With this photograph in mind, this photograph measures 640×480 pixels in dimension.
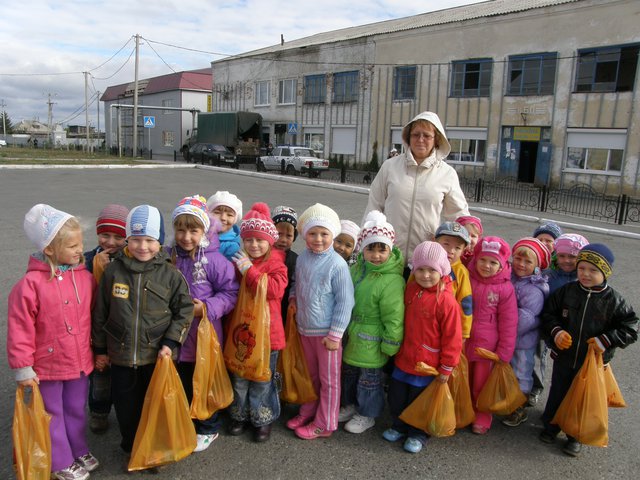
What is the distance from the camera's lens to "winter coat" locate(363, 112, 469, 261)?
3578 mm

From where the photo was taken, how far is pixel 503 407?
10.6 ft

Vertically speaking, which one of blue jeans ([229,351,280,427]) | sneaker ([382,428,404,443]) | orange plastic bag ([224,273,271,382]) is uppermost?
orange plastic bag ([224,273,271,382])

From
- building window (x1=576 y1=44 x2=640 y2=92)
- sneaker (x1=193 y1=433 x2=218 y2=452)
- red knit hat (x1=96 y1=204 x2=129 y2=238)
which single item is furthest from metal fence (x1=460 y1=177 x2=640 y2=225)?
red knit hat (x1=96 y1=204 x2=129 y2=238)

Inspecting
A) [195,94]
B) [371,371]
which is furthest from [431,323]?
[195,94]

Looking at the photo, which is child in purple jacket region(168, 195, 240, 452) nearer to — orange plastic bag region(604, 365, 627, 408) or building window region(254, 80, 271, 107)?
orange plastic bag region(604, 365, 627, 408)

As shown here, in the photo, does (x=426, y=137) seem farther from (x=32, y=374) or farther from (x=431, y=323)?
(x=32, y=374)

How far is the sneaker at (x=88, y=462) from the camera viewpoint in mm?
2777

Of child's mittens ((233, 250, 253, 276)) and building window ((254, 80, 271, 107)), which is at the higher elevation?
building window ((254, 80, 271, 107))

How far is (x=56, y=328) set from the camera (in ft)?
8.47

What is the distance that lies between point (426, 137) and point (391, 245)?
2.88 ft

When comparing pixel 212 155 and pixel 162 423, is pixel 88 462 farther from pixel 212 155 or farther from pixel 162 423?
pixel 212 155

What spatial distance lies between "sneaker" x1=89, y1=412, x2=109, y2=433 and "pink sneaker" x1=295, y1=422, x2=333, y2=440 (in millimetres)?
1216

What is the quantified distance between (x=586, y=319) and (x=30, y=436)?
123 inches

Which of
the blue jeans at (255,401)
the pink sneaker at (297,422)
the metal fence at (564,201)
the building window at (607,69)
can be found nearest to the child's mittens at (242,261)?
the blue jeans at (255,401)
